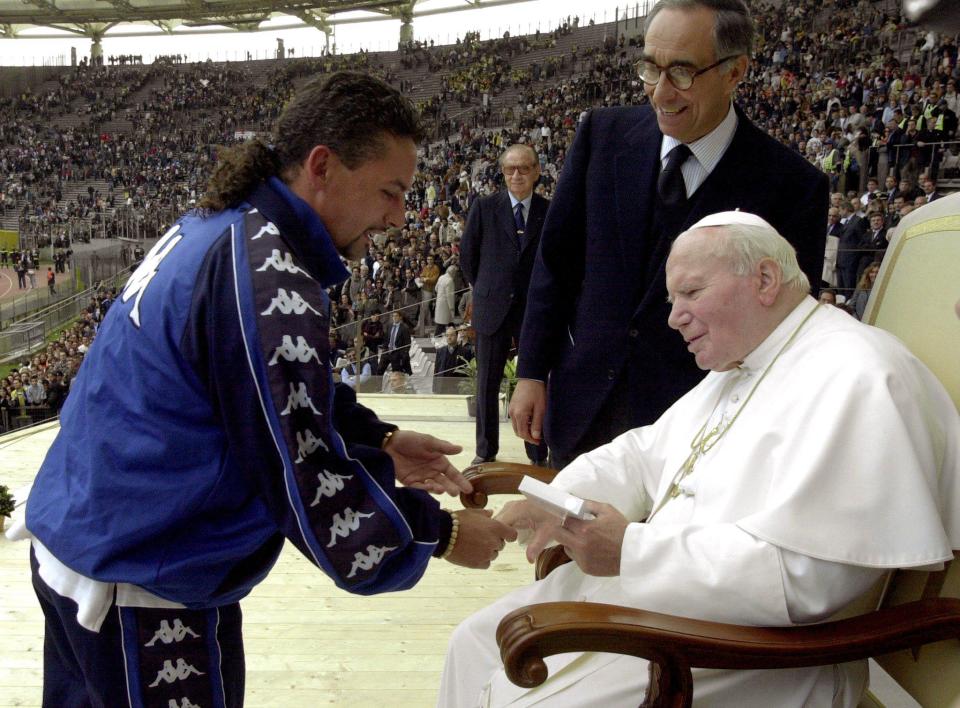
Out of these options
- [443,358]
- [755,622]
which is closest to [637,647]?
[755,622]

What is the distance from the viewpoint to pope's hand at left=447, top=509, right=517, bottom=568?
1280 millimetres

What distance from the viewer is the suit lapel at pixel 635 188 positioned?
1754 mm

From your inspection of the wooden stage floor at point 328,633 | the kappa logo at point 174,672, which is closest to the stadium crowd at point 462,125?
the kappa logo at point 174,672

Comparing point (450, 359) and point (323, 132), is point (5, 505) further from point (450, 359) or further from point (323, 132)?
point (450, 359)

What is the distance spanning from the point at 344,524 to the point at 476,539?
257mm

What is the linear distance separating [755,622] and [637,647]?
0.66 ft

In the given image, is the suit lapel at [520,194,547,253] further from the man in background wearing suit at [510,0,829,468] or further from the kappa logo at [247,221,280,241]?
the kappa logo at [247,221,280,241]

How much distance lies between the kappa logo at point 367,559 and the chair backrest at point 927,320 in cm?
87

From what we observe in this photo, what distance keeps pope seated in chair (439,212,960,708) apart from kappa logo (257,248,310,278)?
1.99ft

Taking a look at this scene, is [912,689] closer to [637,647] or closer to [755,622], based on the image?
[755,622]

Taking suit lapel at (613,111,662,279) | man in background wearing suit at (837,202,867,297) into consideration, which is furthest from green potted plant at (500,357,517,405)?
suit lapel at (613,111,662,279)

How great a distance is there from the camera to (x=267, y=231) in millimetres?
1095

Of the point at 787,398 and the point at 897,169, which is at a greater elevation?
the point at 897,169

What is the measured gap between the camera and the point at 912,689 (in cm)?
139
